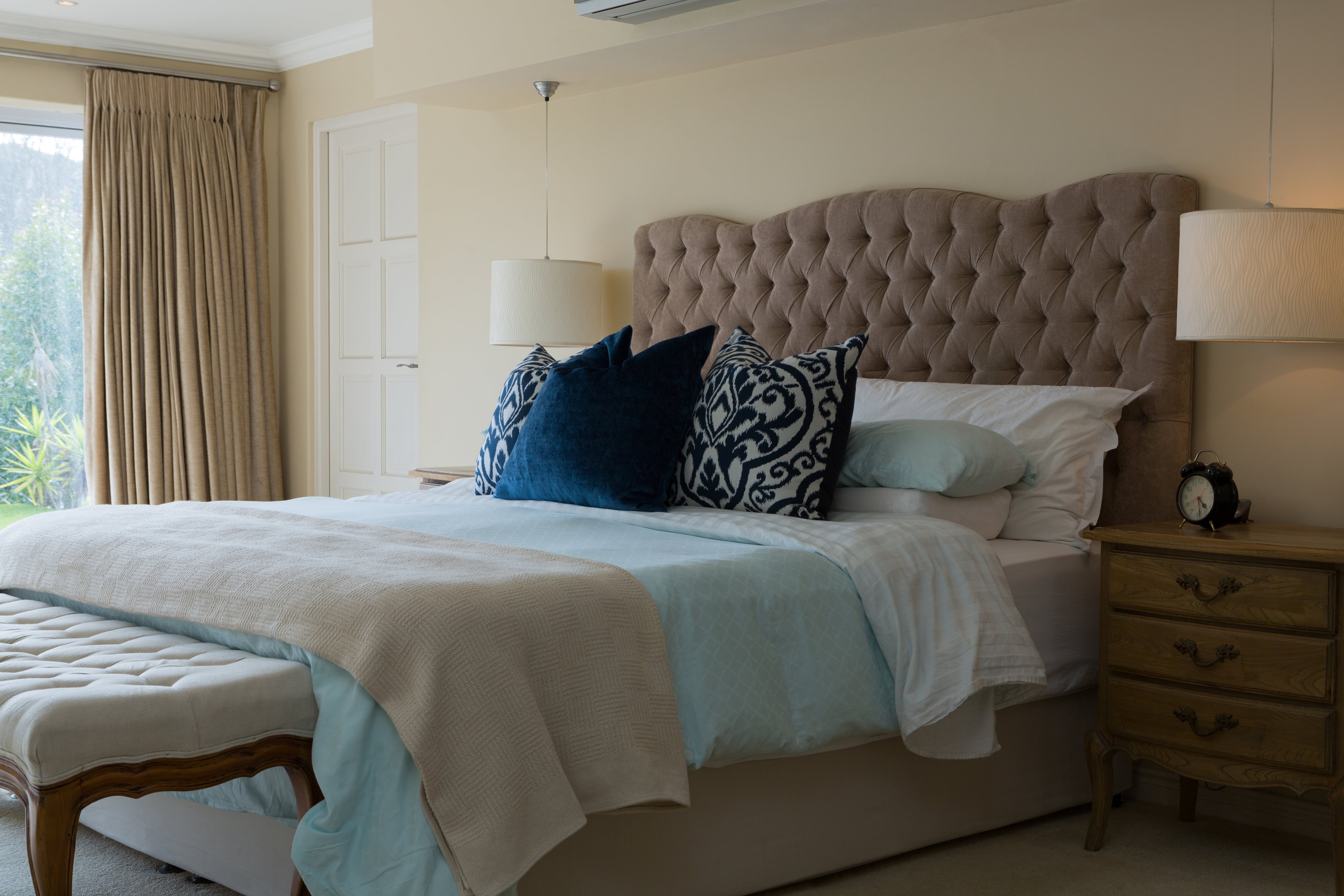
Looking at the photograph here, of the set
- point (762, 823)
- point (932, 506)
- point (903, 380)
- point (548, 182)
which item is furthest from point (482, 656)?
point (548, 182)

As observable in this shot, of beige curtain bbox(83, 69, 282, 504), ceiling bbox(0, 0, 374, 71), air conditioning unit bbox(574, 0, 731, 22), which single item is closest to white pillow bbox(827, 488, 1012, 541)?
air conditioning unit bbox(574, 0, 731, 22)

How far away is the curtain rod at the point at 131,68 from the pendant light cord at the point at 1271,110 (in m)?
4.66

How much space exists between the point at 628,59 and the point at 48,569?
7.71 feet

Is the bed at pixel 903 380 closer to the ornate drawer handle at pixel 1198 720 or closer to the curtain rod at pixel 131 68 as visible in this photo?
the ornate drawer handle at pixel 1198 720

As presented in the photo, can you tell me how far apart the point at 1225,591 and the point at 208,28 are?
4.97 meters

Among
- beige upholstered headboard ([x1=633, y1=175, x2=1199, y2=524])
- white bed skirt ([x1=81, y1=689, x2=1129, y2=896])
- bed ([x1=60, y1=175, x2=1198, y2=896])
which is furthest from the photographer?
beige upholstered headboard ([x1=633, y1=175, x2=1199, y2=524])

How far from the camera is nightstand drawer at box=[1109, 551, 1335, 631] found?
228cm

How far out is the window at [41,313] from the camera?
552 cm

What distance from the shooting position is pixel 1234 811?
9.25ft

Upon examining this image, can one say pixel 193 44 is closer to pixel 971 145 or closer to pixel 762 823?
pixel 971 145

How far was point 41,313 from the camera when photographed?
18.4 feet

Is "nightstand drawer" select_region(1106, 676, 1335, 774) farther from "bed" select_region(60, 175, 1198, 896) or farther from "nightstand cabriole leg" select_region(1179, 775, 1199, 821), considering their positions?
"nightstand cabriole leg" select_region(1179, 775, 1199, 821)

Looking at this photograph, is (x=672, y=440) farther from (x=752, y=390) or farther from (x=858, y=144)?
(x=858, y=144)

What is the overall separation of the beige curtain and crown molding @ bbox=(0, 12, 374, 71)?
120 millimetres
